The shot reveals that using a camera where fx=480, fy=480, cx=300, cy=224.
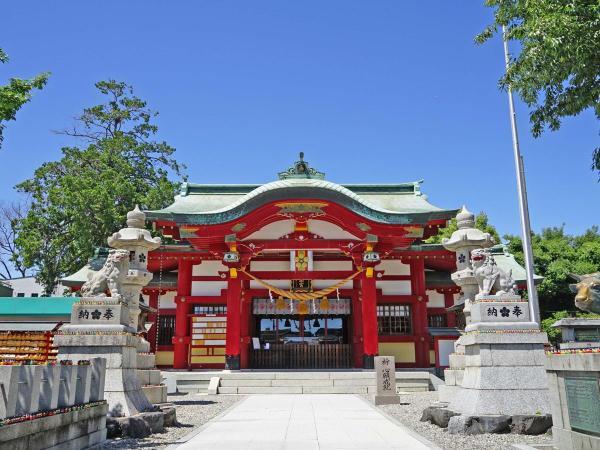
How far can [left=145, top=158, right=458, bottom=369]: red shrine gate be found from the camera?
1802 centimetres

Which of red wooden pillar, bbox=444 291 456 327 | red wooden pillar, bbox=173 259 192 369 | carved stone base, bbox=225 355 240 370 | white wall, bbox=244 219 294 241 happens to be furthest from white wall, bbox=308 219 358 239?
carved stone base, bbox=225 355 240 370

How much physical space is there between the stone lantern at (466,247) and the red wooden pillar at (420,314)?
8502 millimetres

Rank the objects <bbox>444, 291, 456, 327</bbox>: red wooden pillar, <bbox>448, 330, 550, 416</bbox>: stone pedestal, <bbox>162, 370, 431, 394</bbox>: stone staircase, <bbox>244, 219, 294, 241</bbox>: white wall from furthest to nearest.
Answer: <bbox>444, 291, 456, 327</bbox>: red wooden pillar, <bbox>244, 219, 294, 241</bbox>: white wall, <bbox>162, 370, 431, 394</bbox>: stone staircase, <bbox>448, 330, 550, 416</bbox>: stone pedestal

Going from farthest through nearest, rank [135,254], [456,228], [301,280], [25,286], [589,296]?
1. [25,286]
2. [456,228]
3. [301,280]
4. [135,254]
5. [589,296]

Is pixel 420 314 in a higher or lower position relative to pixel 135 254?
lower

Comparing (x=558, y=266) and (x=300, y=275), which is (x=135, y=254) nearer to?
(x=300, y=275)

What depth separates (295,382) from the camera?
16359 millimetres

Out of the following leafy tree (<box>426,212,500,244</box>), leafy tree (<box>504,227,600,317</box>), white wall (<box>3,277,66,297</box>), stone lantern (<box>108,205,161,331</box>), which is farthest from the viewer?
white wall (<box>3,277,66,297</box>)

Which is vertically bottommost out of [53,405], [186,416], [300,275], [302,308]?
[186,416]

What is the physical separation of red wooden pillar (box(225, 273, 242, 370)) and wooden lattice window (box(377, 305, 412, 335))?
19.6ft

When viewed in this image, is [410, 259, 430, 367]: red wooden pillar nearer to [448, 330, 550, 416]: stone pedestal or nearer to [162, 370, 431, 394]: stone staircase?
[162, 370, 431, 394]: stone staircase

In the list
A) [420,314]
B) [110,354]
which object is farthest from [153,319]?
[110,354]

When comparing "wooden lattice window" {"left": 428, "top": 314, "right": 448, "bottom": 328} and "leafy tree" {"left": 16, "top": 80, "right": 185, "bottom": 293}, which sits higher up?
"leafy tree" {"left": 16, "top": 80, "right": 185, "bottom": 293}

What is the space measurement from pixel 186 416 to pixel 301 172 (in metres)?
11.0
